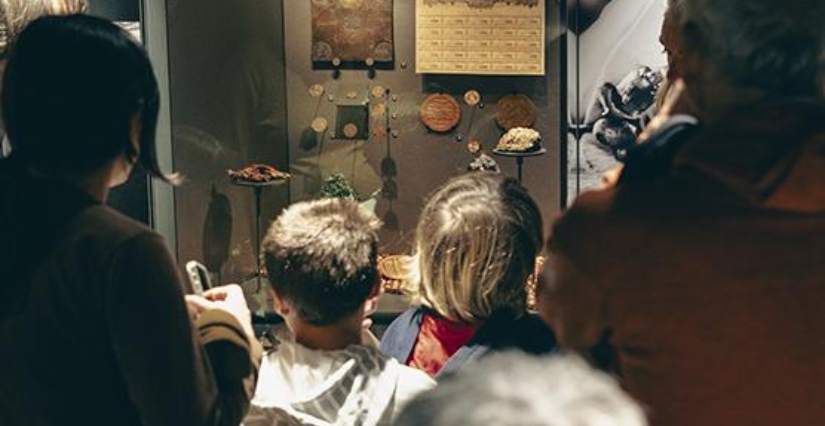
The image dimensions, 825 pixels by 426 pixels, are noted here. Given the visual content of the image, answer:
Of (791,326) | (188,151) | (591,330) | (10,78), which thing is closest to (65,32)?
(10,78)

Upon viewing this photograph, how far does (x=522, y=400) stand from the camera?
0.95 meters

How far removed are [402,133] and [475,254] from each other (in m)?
2.06

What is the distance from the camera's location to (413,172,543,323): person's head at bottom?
2.58 metres

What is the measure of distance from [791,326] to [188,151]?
10.7ft

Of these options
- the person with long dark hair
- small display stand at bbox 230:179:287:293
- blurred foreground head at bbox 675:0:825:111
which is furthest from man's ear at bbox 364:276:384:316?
small display stand at bbox 230:179:287:293

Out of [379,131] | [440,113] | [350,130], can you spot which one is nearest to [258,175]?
[350,130]

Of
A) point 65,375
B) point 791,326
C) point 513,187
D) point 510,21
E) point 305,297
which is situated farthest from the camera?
point 510,21

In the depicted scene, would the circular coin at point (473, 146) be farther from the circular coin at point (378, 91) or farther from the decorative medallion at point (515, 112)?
the circular coin at point (378, 91)

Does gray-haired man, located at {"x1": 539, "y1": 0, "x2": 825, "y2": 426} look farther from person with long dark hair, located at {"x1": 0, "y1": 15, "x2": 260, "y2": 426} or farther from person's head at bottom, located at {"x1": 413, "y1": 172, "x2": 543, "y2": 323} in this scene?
person's head at bottom, located at {"x1": 413, "y1": 172, "x2": 543, "y2": 323}

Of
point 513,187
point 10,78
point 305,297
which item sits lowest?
point 305,297

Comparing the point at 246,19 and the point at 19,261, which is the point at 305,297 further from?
the point at 246,19

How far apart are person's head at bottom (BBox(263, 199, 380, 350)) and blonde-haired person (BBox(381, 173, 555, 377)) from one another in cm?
15

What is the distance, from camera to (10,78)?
1.97 meters

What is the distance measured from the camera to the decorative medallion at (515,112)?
4500 mm
